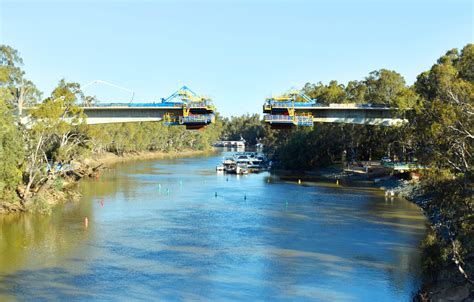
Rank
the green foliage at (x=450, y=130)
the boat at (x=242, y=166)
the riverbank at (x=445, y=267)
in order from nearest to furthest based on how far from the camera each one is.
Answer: the riverbank at (x=445, y=267)
the green foliage at (x=450, y=130)
the boat at (x=242, y=166)

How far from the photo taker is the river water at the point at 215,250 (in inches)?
1150

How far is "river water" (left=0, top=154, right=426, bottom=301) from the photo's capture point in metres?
29.2

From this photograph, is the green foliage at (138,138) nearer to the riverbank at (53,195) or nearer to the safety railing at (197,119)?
the riverbank at (53,195)

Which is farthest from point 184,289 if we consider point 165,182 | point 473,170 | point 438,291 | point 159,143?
point 159,143

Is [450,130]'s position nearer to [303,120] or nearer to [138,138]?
[303,120]

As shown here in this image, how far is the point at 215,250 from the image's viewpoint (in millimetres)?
38062

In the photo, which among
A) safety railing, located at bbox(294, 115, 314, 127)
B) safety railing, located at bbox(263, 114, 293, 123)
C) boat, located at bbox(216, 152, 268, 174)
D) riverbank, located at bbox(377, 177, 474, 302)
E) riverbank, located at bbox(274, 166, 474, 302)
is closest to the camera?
riverbank, located at bbox(377, 177, 474, 302)

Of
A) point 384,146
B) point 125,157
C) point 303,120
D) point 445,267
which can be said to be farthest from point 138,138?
point 445,267

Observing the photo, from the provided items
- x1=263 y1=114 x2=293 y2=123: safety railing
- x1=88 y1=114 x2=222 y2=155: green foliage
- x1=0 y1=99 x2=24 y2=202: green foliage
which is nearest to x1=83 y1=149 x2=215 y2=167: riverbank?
x1=88 y1=114 x2=222 y2=155: green foliage

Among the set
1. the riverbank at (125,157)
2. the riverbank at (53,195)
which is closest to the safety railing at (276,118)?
the riverbank at (53,195)

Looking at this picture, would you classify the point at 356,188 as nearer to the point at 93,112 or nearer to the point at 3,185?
the point at 93,112

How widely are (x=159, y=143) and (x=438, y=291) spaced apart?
159564 mm

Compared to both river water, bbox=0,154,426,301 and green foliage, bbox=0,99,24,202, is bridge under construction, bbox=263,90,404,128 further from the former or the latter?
green foliage, bbox=0,99,24,202

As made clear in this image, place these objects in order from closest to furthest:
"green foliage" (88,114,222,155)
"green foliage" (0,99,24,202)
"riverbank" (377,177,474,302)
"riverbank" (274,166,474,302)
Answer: "riverbank" (377,177,474,302)
"riverbank" (274,166,474,302)
"green foliage" (0,99,24,202)
"green foliage" (88,114,222,155)
